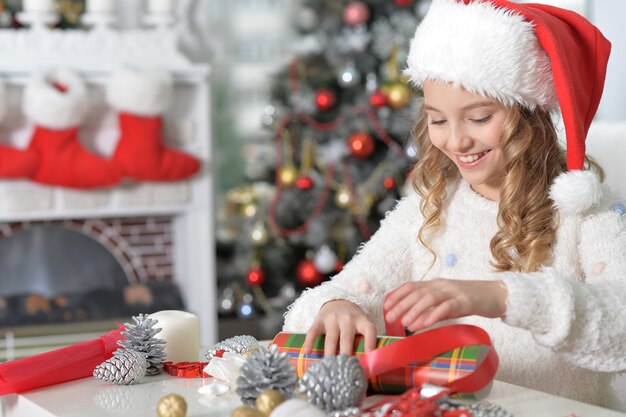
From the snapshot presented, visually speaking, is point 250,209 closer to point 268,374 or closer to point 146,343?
point 146,343

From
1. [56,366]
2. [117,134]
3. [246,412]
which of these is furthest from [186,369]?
[117,134]

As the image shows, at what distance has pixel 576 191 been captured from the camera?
52.6 inches

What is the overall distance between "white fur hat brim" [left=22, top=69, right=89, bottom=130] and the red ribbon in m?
2.33

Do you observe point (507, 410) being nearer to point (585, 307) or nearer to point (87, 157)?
point (585, 307)

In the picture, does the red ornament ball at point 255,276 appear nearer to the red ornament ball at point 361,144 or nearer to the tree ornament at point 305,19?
the red ornament ball at point 361,144

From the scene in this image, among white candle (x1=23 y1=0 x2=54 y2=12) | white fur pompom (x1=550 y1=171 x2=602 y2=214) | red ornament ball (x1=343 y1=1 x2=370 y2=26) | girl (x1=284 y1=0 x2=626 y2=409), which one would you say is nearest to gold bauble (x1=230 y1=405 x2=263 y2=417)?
girl (x1=284 y1=0 x2=626 y2=409)

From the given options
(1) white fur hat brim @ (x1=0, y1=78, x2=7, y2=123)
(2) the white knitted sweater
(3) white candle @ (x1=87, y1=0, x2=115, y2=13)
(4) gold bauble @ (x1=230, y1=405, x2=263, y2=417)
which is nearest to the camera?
(4) gold bauble @ (x1=230, y1=405, x2=263, y2=417)

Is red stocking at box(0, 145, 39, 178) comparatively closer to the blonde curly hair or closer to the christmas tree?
the christmas tree

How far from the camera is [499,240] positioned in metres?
1.49

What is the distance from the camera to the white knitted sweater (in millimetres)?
1121

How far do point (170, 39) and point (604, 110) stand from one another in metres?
→ 1.80

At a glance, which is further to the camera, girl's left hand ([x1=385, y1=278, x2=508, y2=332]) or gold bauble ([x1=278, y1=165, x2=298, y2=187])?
gold bauble ([x1=278, y1=165, x2=298, y2=187])

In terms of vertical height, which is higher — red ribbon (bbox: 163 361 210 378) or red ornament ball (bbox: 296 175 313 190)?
red ornament ball (bbox: 296 175 313 190)

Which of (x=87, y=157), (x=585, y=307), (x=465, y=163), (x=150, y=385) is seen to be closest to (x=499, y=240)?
(x=465, y=163)
